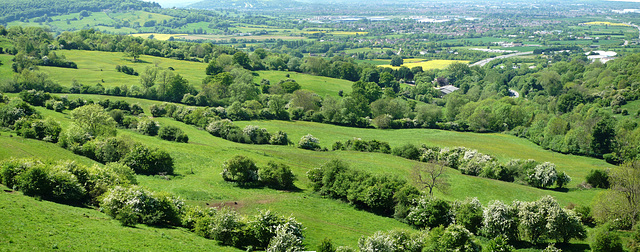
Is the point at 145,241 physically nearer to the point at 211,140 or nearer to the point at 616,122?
the point at 211,140

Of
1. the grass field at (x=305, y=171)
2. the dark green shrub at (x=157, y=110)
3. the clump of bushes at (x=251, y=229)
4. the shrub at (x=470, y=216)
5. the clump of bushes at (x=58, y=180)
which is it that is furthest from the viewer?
the dark green shrub at (x=157, y=110)

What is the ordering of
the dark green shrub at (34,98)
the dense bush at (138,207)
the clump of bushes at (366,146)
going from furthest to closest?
the dark green shrub at (34,98), the clump of bushes at (366,146), the dense bush at (138,207)

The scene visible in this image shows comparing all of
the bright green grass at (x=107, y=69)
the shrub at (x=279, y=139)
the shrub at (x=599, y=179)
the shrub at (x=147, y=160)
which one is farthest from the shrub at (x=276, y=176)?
the bright green grass at (x=107, y=69)

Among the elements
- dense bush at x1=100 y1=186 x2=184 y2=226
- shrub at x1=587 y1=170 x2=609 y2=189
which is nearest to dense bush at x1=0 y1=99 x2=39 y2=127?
dense bush at x1=100 y1=186 x2=184 y2=226

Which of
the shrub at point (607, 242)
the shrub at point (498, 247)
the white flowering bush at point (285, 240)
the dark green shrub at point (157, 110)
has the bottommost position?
the dark green shrub at point (157, 110)

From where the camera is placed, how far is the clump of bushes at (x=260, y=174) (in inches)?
2367

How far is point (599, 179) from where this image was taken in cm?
6775

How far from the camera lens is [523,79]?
173375 mm

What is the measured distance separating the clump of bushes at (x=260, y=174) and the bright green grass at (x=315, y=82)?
3102 inches

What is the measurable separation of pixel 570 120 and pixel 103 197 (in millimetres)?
107557

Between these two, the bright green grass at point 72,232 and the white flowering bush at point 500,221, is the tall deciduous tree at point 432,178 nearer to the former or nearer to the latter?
the white flowering bush at point 500,221

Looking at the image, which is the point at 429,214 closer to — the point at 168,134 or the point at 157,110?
the point at 168,134

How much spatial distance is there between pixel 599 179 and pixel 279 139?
54431 mm

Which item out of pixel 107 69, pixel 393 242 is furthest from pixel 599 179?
pixel 107 69
